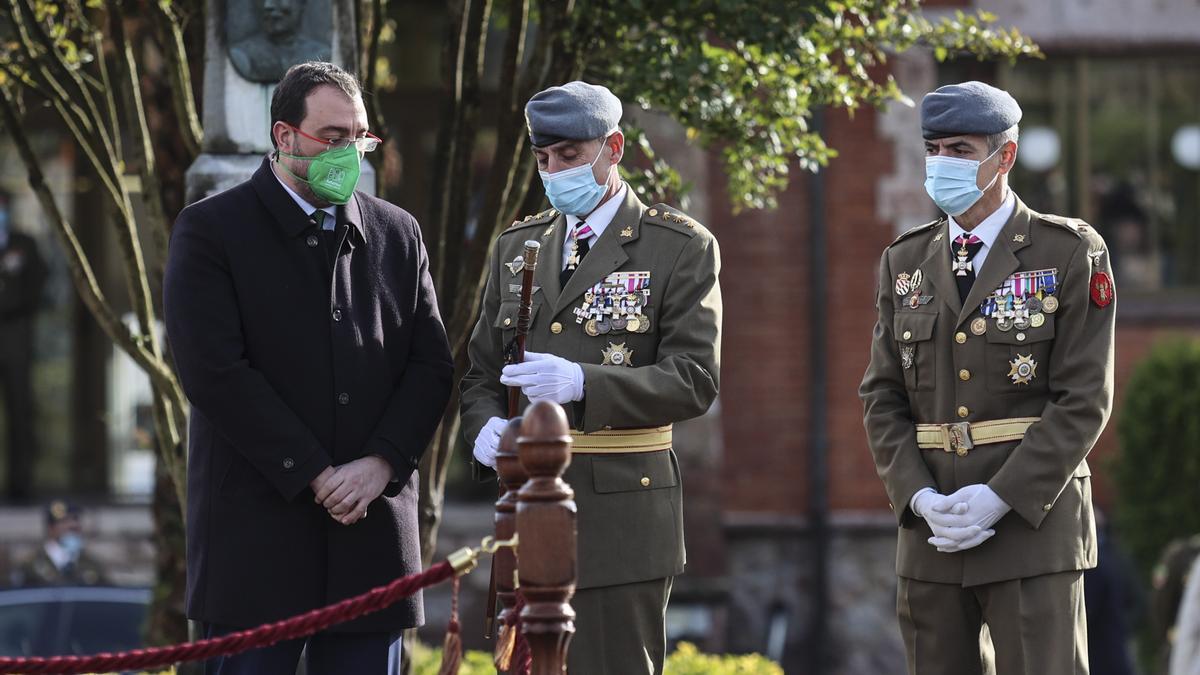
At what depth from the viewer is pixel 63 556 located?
10.6 m

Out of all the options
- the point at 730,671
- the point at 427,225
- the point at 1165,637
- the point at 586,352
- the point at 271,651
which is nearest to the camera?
the point at 271,651

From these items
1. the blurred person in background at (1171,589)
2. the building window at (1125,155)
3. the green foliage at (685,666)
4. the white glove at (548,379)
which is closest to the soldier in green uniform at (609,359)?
the white glove at (548,379)

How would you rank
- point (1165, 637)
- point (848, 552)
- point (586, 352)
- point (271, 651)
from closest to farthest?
point (271, 651) < point (586, 352) < point (1165, 637) < point (848, 552)

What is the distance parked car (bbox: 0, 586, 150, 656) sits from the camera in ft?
29.0

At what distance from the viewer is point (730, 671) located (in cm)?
670

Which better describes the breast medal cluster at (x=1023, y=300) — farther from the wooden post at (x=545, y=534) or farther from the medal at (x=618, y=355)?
the wooden post at (x=545, y=534)

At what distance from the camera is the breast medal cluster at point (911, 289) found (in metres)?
4.67

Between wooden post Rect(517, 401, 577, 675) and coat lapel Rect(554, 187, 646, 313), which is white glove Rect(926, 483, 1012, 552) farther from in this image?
wooden post Rect(517, 401, 577, 675)

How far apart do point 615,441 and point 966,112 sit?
3.94 ft

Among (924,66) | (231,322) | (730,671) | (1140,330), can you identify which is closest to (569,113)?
(231,322)

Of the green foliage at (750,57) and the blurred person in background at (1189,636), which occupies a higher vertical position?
the green foliage at (750,57)

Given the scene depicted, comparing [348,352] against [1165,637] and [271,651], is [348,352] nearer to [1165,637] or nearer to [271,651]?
[271,651]

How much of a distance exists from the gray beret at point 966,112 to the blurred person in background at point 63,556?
7.11 m

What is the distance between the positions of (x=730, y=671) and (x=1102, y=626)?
2.77 meters
